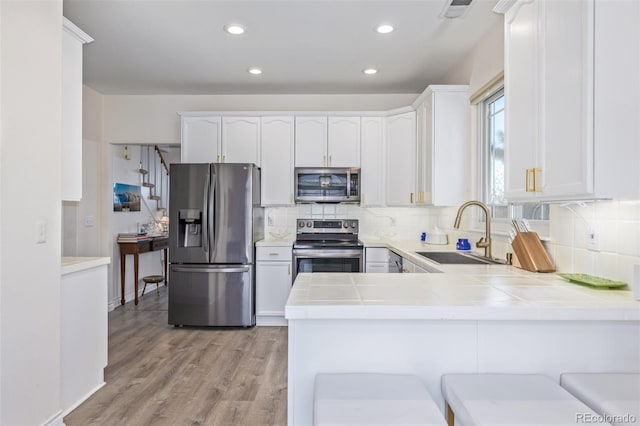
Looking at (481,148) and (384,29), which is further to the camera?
(481,148)

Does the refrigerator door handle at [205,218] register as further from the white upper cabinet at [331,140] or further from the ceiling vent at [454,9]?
the ceiling vent at [454,9]

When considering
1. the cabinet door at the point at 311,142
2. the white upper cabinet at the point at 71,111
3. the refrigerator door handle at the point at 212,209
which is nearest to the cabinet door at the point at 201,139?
the refrigerator door handle at the point at 212,209

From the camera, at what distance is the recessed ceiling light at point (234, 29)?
9.37 feet

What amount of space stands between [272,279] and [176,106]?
2.39m

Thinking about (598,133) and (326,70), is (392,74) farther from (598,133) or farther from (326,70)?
(598,133)

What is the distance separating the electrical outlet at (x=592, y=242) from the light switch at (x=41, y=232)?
2679mm

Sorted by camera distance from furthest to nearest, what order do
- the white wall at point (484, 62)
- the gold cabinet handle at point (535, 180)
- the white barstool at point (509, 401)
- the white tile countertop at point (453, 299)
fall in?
the white wall at point (484, 62) → the gold cabinet handle at point (535, 180) → the white tile countertop at point (453, 299) → the white barstool at point (509, 401)

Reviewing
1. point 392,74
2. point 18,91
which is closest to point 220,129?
point 392,74

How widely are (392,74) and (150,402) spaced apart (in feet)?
11.4

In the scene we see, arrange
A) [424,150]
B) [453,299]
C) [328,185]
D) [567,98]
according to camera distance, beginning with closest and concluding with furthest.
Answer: [453,299] < [567,98] < [424,150] < [328,185]

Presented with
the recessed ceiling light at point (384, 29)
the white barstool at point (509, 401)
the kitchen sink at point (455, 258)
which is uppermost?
the recessed ceiling light at point (384, 29)

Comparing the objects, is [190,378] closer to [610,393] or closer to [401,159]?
[610,393]

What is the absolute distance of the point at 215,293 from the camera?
3.80 m

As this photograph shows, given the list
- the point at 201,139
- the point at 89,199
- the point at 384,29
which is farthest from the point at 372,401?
the point at 89,199
